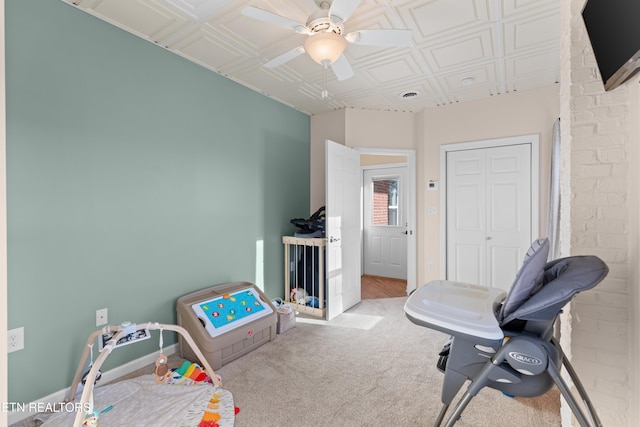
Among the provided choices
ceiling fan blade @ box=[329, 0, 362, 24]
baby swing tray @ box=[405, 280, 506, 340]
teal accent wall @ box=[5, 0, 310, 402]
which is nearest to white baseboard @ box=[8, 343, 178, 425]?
teal accent wall @ box=[5, 0, 310, 402]

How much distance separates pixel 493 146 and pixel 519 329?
9.51 ft

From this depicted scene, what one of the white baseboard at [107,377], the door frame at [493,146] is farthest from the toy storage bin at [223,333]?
the door frame at [493,146]

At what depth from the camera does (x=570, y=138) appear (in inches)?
58.3

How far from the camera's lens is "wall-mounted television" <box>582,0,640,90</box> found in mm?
980

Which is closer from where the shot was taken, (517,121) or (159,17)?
(159,17)

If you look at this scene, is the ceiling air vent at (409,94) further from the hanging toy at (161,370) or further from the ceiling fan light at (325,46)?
the hanging toy at (161,370)

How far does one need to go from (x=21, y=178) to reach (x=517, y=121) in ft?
14.4

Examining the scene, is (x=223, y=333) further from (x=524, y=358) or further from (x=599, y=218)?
(x=599, y=218)

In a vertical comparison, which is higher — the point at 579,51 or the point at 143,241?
the point at 579,51

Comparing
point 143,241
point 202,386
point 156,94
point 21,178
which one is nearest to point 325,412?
point 202,386

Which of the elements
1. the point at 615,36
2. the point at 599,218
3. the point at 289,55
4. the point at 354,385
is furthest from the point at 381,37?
the point at 354,385

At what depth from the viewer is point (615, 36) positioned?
1.07 metres

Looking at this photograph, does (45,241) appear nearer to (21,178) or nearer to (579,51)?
(21,178)

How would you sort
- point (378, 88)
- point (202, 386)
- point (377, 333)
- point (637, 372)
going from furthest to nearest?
point (378, 88) → point (377, 333) → point (202, 386) → point (637, 372)
